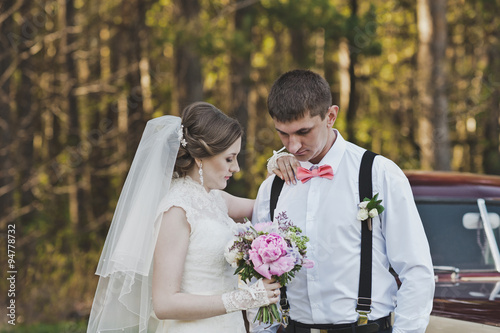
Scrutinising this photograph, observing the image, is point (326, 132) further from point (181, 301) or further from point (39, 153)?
point (39, 153)

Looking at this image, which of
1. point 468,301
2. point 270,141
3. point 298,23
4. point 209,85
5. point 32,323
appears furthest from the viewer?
point 209,85

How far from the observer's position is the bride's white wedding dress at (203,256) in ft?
10.7

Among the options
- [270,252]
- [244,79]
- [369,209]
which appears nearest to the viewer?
[270,252]

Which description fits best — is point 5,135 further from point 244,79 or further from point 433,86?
point 433,86

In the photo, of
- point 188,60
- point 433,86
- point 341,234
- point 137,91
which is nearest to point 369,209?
point 341,234

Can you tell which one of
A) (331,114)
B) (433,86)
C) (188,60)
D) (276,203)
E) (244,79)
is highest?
(244,79)

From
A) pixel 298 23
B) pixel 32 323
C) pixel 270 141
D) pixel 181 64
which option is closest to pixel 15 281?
pixel 32 323

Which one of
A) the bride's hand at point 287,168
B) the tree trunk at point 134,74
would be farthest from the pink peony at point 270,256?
the tree trunk at point 134,74

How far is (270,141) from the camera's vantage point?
18203 mm

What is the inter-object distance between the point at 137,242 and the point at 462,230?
7.36ft

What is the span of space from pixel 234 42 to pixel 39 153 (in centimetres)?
1049

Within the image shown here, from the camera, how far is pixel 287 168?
135 inches

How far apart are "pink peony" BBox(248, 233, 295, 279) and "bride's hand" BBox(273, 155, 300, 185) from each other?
549 mm

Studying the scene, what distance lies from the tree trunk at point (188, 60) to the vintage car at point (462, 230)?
712 cm
